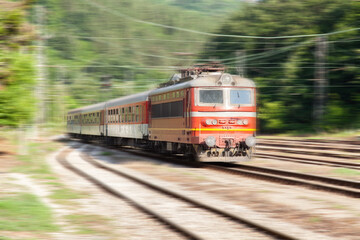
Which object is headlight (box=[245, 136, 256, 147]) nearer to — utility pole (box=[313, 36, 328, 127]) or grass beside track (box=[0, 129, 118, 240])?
grass beside track (box=[0, 129, 118, 240])

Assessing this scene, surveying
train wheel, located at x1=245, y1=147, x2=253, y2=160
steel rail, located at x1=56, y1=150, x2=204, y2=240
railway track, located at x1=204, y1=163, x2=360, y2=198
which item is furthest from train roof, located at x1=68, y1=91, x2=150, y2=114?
steel rail, located at x1=56, y1=150, x2=204, y2=240

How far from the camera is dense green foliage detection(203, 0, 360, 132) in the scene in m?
43.0

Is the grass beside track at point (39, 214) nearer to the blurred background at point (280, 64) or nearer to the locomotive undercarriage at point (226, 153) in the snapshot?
the locomotive undercarriage at point (226, 153)

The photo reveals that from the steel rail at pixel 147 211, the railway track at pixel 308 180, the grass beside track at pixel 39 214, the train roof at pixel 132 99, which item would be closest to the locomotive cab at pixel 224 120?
the railway track at pixel 308 180

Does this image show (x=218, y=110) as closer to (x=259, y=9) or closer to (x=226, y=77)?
(x=226, y=77)

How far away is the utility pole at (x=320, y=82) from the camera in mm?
40388

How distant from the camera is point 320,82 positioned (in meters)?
39.2

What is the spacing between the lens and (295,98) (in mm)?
47438

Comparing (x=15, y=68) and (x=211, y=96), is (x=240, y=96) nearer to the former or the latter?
(x=211, y=96)

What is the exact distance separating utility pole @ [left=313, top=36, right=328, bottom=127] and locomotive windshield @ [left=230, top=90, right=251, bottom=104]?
23.8 meters

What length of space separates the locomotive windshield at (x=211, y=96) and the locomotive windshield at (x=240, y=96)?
0.39 metres

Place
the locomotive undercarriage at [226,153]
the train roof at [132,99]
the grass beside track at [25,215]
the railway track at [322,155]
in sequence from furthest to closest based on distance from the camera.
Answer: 1. the train roof at [132,99]
2. the railway track at [322,155]
3. the locomotive undercarriage at [226,153]
4. the grass beside track at [25,215]

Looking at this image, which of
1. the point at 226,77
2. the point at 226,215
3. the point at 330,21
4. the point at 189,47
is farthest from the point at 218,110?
the point at 189,47

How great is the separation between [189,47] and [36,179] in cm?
15632
